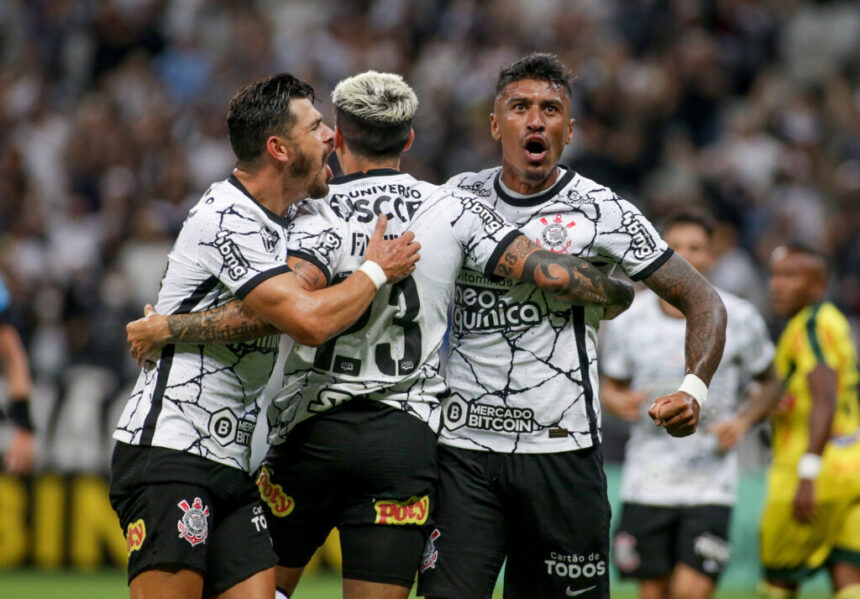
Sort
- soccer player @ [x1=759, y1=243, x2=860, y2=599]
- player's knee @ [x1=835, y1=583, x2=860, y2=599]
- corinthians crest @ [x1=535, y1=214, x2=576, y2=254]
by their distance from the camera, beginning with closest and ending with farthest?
corinthians crest @ [x1=535, y1=214, x2=576, y2=254]
player's knee @ [x1=835, y1=583, x2=860, y2=599]
soccer player @ [x1=759, y1=243, x2=860, y2=599]

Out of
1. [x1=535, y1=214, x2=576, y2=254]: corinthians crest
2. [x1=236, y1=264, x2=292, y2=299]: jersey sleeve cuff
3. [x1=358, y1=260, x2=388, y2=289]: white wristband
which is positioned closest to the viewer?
[x1=236, y1=264, x2=292, y2=299]: jersey sleeve cuff

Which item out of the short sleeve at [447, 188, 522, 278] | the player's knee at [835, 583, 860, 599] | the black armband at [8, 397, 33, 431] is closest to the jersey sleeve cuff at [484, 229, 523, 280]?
the short sleeve at [447, 188, 522, 278]

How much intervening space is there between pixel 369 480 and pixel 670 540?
3.18 metres

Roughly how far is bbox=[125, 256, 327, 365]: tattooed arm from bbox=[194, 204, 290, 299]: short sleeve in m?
0.09

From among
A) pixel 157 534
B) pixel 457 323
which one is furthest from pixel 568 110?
pixel 157 534

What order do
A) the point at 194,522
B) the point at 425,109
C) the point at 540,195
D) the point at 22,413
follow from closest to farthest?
the point at 194,522 < the point at 540,195 < the point at 22,413 < the point at 425,109

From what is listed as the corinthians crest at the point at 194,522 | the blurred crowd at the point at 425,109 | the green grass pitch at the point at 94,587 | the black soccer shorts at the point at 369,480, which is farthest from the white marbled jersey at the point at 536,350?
the blurred crowd at the point at 425,109

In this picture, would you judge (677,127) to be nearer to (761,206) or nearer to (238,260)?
(761,206)

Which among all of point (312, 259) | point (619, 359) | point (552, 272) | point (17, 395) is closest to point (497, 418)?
point (552, 272)

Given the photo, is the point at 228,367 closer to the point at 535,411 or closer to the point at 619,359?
the point at 535,411

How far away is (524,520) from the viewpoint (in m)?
5.00

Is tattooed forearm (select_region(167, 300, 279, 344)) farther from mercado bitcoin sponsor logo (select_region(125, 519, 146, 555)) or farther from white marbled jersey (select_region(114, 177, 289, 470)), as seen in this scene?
mercado bitcoin sponsor logo (select_region(125, 519, 146, 555))

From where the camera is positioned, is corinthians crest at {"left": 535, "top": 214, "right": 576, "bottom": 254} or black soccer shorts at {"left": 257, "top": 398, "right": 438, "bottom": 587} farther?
corinthians crest at {"left": 535, "top": 214, "right": 576, "bottom": 254}

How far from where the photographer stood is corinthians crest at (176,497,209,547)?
4.44 m
